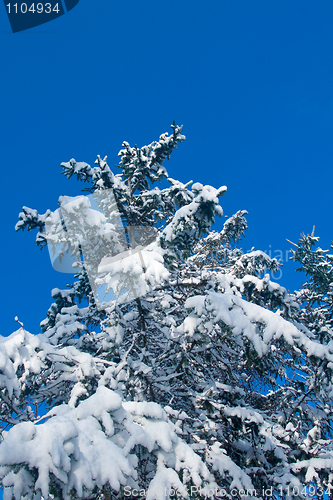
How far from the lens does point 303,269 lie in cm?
1341

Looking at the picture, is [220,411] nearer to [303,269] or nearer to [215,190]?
[215,190]

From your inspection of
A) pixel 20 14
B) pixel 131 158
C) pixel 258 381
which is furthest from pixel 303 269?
pixel 20 14

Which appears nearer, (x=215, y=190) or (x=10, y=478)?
(x=10, y=478)

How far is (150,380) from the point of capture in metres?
4.70

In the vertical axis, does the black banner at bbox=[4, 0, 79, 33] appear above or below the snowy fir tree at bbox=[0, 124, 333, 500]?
above

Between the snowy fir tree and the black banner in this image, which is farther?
the black banner

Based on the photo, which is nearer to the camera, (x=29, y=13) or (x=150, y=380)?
(x=150, y=380)

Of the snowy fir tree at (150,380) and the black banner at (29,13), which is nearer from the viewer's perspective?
the snowy fir tree at (150,380)

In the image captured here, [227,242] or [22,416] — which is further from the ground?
[227,242]

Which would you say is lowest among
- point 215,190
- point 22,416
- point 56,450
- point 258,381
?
point 56,450

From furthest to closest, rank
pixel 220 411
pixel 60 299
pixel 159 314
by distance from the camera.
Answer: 1. pixel 60 299
2. pixel 159 314
3. pixel 220 411

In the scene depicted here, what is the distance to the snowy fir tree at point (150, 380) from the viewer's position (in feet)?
7.29

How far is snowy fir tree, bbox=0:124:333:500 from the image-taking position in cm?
222

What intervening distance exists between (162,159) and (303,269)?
28.1ft
